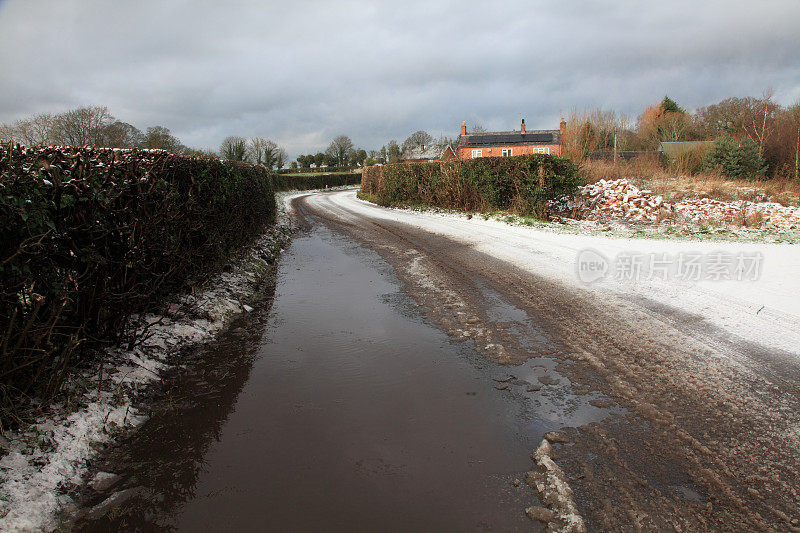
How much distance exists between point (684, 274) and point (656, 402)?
14.4ft

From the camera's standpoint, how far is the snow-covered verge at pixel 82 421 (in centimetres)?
239

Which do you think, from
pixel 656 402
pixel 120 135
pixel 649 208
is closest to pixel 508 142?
pixel 120 135

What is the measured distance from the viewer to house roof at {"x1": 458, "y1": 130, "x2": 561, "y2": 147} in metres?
58.2

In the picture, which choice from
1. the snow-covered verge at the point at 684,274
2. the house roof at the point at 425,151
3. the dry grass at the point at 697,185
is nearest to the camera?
the snow-covered verge at the point at 684,274

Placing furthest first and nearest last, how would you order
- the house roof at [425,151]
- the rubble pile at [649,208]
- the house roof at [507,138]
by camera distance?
1. the house roof at [425,151]
2. the house roof at [507,138]
3. the rubble pile at [649,208]

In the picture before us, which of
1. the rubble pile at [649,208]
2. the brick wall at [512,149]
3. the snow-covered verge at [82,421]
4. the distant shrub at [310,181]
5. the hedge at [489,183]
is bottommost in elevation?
the snow-covered verge at [82,421]

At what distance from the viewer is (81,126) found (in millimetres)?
29828

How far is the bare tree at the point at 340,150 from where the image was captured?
71188 millimetres

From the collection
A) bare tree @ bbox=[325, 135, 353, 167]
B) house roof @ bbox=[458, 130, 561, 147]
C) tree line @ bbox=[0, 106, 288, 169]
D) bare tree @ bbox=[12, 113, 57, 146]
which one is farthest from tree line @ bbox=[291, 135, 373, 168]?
bare tree @ bbox=[12, 113, 57, 146]

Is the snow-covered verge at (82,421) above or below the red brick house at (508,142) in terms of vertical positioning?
below

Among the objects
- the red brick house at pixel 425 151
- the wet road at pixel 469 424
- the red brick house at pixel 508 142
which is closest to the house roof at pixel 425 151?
the red brick house at pixel 425 151

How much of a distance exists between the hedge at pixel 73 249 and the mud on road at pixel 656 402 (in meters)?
3.27

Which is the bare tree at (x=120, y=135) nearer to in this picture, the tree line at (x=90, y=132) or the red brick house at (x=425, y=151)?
the tree line at (x=90, y=132)

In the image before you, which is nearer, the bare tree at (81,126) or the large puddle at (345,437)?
the large puddle at (345,437)
